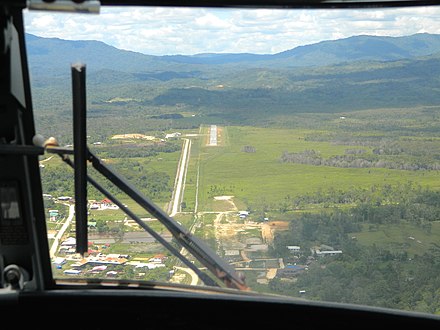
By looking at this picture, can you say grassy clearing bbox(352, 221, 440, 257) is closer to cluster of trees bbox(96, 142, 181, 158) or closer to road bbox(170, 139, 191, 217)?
road bbox(170, 139, 191, 217)

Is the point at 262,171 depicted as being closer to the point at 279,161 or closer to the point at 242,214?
the point at 279,161

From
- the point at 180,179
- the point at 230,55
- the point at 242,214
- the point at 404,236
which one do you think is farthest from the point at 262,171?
the point at 404,236

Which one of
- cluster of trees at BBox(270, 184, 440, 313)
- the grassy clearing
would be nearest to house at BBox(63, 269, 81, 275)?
cluster of trees at BBox(270, 184, 440, 313)

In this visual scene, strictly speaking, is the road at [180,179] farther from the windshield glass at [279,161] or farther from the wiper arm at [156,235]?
the wiper arm at [156,235]

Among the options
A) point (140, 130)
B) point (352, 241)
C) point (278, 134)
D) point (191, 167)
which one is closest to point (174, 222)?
point (191, 167)

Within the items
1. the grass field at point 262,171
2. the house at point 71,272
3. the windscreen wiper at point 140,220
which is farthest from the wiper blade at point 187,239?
the house at point 71,272

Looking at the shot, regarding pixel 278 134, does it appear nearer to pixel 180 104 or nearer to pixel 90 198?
pixel 180 104
